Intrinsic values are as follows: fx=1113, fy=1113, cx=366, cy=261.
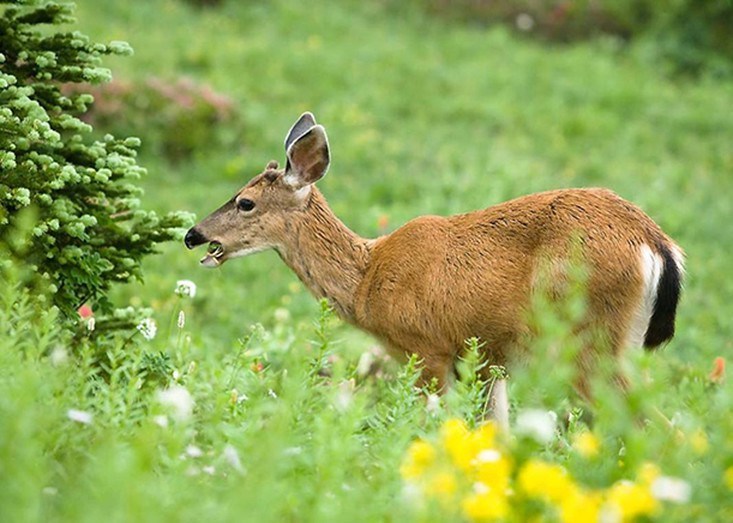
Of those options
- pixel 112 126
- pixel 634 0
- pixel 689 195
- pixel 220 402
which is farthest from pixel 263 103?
pixel 220 402

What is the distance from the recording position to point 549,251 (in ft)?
17.8

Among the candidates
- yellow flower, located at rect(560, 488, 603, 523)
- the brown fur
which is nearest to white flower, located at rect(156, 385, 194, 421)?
yellow flower, located at rect(560, 488, 603, 523)

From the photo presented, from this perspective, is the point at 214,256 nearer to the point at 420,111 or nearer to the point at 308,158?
the point at 308,158

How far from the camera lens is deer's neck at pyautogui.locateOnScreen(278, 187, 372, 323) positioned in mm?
6017

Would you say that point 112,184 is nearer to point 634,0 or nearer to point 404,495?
point 404,495

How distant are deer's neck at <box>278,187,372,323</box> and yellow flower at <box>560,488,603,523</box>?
3.25m

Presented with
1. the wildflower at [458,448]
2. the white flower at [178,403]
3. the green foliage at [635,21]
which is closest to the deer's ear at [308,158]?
the white flower at [178,403]

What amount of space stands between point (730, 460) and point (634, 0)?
1879cm

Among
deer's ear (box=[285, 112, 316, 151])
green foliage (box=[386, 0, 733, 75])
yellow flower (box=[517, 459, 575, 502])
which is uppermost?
yellow flower (box=[517, 459, 575, 502])

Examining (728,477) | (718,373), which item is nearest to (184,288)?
(728,477)

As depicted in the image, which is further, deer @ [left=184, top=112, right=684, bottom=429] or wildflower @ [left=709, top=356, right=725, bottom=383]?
wildflower @ [left=709, top=356, right=725, bottom=383]

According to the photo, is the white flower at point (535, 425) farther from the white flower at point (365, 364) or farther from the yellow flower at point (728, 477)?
the white flower at point (365, 364)

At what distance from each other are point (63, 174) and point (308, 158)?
5.64 feet

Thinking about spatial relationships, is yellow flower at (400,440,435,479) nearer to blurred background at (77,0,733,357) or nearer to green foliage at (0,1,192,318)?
green foliage at (0,1,192,318)
